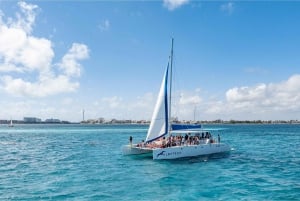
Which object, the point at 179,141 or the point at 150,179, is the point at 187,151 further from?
the point at 150,179

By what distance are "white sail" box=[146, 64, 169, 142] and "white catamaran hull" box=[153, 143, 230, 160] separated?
3.20m

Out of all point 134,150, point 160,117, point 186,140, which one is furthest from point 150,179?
point 186,140

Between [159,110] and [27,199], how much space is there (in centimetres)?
2164

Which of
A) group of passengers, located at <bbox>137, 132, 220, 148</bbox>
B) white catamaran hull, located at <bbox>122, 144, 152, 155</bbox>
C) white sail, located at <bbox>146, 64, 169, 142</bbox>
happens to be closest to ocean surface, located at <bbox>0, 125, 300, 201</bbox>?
white catamaran hull, located at <bbox>122, 144, 152, 155</bbox>

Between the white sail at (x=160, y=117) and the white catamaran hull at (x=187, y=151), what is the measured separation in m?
3.20

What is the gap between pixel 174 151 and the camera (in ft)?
120

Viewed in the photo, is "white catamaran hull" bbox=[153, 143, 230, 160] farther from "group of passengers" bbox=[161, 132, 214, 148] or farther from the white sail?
the white sail

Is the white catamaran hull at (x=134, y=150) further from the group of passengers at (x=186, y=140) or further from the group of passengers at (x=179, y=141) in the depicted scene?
the group of passengers at (x=186, y=140)

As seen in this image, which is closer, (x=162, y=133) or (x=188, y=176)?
(x=188, y=176)

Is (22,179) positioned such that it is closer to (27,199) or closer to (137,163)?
(27,199)

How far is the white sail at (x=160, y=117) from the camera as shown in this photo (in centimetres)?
3894

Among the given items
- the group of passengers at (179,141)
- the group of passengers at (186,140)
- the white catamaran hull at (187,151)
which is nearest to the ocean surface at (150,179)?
the white catamaran hull at (187,151)

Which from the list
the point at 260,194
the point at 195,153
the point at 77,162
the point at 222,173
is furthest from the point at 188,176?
the point at 77,162

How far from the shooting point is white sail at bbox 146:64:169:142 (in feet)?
128
